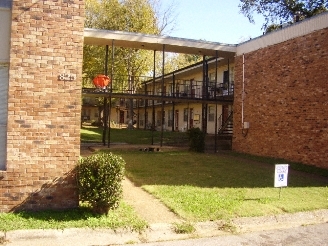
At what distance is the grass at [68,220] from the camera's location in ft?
18.8

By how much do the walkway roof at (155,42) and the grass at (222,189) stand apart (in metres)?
7.17

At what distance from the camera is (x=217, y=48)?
19.2 meters

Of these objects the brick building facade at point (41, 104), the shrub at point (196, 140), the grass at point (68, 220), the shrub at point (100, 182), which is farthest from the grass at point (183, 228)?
the shrub at point (196, 140)

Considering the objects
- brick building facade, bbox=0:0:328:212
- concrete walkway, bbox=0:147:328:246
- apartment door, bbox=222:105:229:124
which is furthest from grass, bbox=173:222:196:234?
apartment door, bbox=222:105:229:124

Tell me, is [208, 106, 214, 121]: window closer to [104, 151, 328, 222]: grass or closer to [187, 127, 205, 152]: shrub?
[187, 127, 205, 152]: shrub

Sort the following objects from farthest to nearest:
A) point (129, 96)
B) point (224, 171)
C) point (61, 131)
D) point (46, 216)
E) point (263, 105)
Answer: point (129, 96), point (263, 105), point (224, 171), point (61, 131), point (46, 216)

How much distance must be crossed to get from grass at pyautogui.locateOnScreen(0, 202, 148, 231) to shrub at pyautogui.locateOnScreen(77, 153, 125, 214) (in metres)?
0.26

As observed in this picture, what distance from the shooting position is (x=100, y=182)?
6262 mm

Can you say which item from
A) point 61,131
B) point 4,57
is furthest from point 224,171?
point 4,57

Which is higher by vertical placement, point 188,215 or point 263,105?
point 263,105

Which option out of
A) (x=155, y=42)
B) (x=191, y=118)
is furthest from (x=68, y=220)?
(x=191, y=118)

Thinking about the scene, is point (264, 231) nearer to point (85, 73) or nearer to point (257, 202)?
point (257, 202)

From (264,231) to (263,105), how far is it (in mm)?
11347

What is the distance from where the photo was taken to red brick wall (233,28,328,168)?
1357cm
